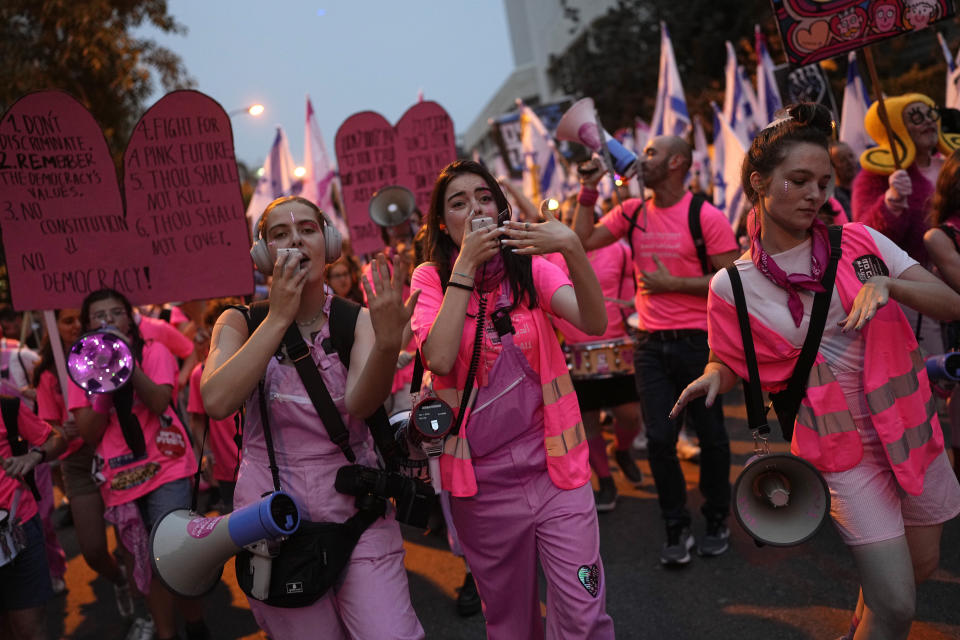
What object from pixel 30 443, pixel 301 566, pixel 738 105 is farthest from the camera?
pixel 738 105

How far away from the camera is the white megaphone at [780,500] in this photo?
8.19ft

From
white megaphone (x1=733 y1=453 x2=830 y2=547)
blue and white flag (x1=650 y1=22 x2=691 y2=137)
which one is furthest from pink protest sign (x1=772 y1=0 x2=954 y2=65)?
blue and white flag (x1=650 y1=22 x2=691 y2=137)

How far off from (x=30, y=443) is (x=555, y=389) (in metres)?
2.85

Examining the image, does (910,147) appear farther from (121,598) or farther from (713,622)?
(121,598)

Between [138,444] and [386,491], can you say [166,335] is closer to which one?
[138,444]

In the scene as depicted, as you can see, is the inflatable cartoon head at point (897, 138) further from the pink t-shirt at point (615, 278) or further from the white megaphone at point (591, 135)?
the pink t-shirt at point (615, 278)

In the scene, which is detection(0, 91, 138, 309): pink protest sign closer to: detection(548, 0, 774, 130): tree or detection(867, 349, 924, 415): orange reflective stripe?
detection(867, 349, 924, 415): orange reflective stripe

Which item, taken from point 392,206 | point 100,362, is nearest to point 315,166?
point 392,206

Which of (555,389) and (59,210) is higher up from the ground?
(59,210)

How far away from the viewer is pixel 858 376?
2.64m

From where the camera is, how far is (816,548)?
4.46 metres

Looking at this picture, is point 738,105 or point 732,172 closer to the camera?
point 732,172

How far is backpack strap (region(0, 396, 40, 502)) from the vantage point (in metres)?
3.86

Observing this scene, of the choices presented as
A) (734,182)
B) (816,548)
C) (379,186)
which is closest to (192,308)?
(379,186)
